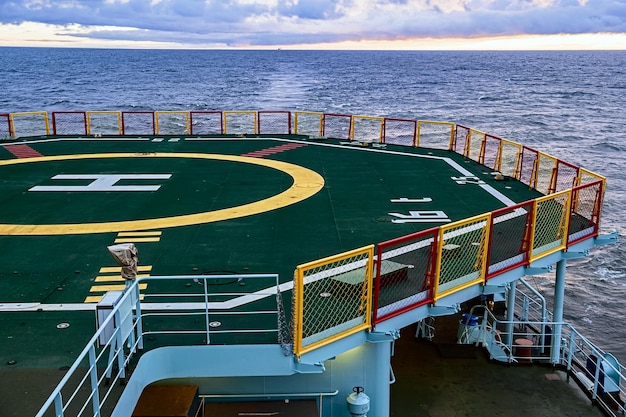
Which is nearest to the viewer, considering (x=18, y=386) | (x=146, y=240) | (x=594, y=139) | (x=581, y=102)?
(x=18, y=386)

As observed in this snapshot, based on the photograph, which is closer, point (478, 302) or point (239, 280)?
point (239, 280)

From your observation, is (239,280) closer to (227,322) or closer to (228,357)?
(227,322)

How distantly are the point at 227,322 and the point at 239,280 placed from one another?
6.64ft

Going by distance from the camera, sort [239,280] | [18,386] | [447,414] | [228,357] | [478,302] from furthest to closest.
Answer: [478,302] → [447,414] → [239,280] → [228,357] → [18,386]

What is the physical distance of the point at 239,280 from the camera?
13719 millimetres

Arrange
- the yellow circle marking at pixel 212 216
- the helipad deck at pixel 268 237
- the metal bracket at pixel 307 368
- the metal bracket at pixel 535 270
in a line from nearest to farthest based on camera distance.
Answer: the metal bracket at pixel 307 368 < the helipad deck at pixel 268 237 < the metal bracket at pixel 535 270 < the yellow circle marking at pixel 212 216

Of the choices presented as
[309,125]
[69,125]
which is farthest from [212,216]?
[69,125]

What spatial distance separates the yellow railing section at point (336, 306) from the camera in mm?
10500

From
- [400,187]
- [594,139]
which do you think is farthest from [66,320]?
[594,139]

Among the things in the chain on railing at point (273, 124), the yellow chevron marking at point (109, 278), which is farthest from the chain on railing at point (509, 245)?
the chain on railing at point (273, 124)

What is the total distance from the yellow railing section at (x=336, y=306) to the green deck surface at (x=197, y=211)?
8.92ft

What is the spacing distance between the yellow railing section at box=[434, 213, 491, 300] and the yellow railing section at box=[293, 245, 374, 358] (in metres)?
1.74

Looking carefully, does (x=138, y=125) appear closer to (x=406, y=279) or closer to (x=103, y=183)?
(x=103, y=183)

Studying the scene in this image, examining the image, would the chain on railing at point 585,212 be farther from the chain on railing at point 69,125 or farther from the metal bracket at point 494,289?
the chain on railing at point 69,125
